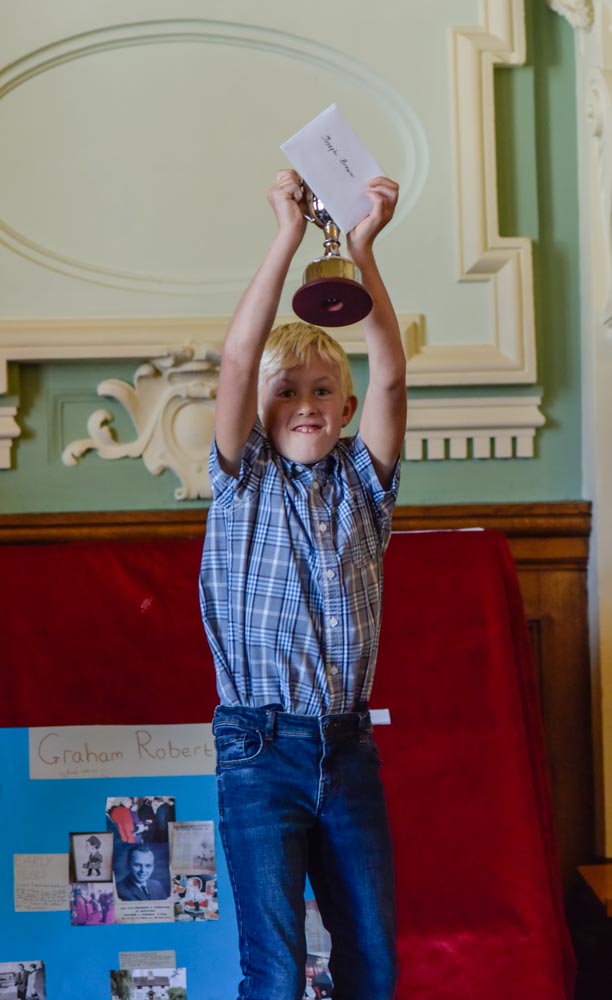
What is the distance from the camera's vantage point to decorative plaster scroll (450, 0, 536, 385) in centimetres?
221

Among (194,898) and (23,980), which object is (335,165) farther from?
(23,980)

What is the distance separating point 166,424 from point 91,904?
0.93 metres

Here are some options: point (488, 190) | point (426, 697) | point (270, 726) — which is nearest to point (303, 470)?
point (270, 726)

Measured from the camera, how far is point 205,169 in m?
2.24

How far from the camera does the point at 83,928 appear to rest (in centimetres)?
173

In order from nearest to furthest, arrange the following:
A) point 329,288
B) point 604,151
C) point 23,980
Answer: point 329,288 → point 23,980 → point 604,151

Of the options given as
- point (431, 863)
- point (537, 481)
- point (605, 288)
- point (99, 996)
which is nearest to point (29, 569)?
point (99, 996)

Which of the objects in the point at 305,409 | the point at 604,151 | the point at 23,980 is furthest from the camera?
the point at 604,151

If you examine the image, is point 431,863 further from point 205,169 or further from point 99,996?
point 205,169

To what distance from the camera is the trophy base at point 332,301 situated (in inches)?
49.4

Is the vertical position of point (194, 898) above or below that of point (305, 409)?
below

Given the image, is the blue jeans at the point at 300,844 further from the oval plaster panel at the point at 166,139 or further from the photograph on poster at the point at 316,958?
the oval plaster panel at the point at 166,139

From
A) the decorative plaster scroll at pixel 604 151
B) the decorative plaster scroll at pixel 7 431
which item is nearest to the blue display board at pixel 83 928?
the decorative plaster scroll at pixel 7 431

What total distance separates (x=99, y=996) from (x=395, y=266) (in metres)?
1.47
